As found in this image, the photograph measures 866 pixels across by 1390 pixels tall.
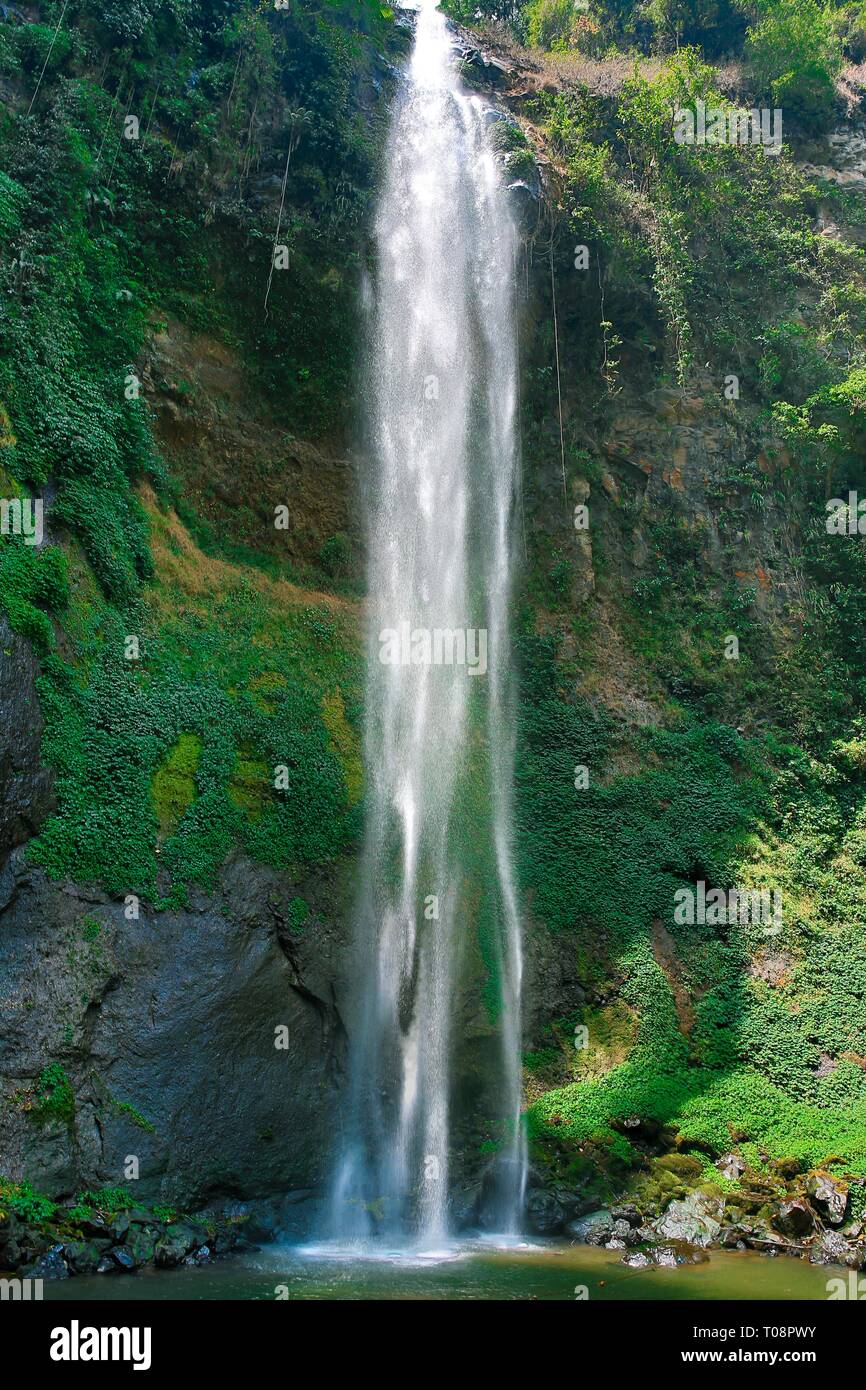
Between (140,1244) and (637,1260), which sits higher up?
(140,1244)

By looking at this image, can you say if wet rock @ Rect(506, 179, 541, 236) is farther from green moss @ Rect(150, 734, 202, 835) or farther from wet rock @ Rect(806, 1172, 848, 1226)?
wet rock @ Rect(806, 1172, 848, 1226)

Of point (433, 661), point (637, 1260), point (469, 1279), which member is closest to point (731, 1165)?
point (637, 1260)

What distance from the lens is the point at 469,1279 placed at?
10789 mm

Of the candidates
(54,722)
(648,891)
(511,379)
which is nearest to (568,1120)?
(648,891)

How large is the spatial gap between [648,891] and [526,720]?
420 cm

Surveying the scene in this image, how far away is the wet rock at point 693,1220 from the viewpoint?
13.0m

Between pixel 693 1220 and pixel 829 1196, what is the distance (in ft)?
6.08

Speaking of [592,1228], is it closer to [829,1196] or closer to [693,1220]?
[693,1220]

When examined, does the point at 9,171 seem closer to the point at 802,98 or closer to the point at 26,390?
the point at 26,390

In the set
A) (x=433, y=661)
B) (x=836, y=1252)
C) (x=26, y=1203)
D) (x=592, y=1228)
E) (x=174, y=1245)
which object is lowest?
(x=592, y=1228)

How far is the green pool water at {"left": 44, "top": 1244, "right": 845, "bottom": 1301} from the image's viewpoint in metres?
9.85

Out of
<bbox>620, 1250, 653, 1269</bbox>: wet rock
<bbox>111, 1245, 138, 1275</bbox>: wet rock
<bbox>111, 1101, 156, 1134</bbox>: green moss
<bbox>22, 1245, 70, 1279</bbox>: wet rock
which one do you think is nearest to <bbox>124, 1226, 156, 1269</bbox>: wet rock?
<bbox>111, 1245, 138, 1275</bbox>: wet rock

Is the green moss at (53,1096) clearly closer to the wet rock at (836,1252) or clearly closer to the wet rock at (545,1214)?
the wet rock at (545,1214)
